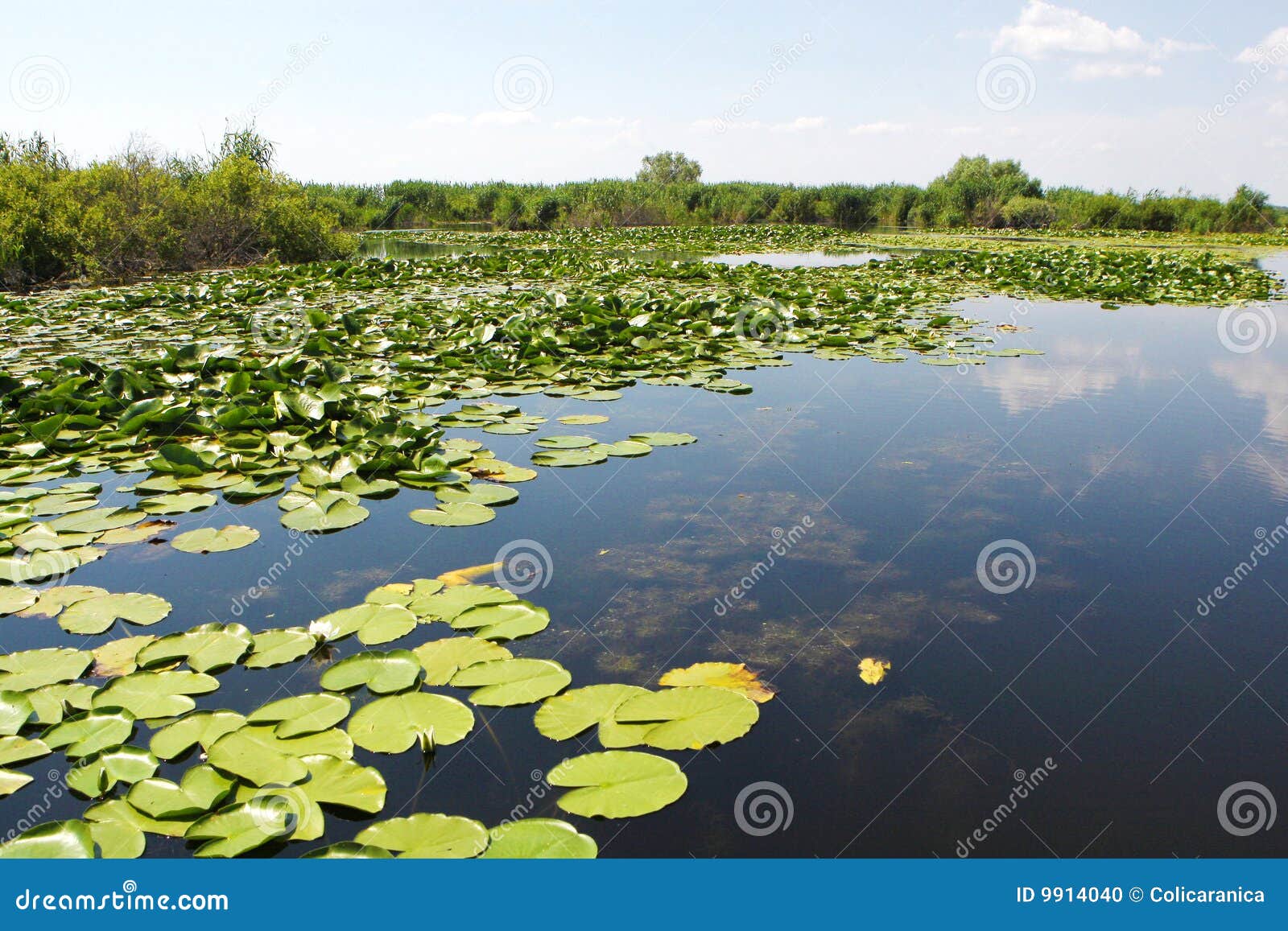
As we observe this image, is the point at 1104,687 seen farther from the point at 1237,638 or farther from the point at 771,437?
the point at 771,437

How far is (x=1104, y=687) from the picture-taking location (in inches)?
84.3

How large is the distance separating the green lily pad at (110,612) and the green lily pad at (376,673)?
28.7 inches

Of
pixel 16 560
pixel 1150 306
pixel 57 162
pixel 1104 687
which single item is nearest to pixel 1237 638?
pixel 1104 687

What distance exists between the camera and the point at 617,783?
1.75 m

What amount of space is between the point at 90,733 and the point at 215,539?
1283mm

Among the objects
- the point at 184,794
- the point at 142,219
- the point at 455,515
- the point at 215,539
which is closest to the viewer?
the point at 184,794

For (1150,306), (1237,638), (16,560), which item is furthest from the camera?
(1150,306)

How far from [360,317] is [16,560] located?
5.76 metres
